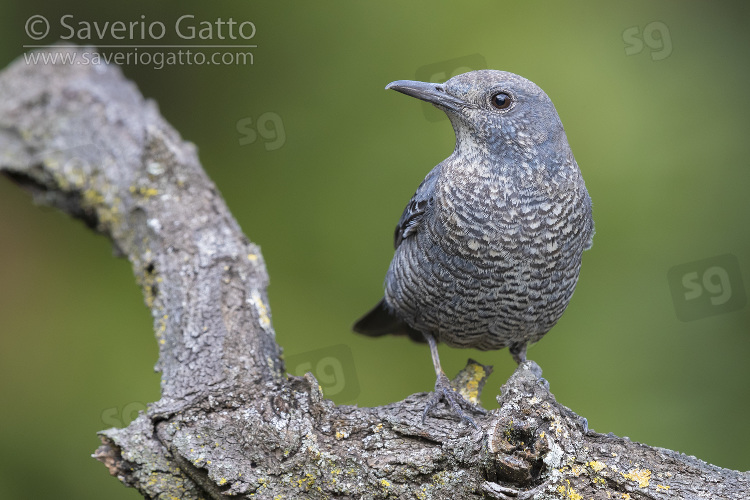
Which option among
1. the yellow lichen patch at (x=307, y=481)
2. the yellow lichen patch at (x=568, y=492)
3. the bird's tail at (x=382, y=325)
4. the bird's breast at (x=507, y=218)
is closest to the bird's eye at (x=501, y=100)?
the bird's breast at (x=507, y=218)

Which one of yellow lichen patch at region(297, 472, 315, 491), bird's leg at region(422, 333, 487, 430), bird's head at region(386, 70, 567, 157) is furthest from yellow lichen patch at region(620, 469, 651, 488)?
A: bird's head at region(386, 70, 567, 157)

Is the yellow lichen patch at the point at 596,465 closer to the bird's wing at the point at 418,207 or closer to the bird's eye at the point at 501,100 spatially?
the bird's wing at the point at 418,207

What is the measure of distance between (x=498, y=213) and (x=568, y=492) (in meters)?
1.08

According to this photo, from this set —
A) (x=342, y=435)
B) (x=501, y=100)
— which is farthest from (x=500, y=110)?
(x=342, y=435)

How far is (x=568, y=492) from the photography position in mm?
2371

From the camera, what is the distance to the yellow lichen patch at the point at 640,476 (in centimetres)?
245

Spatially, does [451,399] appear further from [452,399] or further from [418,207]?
[418,207]

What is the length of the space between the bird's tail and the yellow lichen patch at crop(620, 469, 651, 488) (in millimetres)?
1577

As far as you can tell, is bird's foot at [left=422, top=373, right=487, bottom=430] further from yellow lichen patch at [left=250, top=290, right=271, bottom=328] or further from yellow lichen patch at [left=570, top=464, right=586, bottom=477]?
yellow lichen patch at [left=250, top=290, right=271, bottom=328]

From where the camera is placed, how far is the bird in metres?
3.00

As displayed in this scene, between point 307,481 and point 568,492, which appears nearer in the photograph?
point 568,492

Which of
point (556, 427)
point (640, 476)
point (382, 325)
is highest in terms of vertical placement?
point (382, 325)

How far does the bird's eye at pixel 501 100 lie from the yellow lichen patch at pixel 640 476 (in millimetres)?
1419

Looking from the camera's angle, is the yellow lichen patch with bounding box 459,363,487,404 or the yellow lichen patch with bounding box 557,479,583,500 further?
the yellow lichen patch with bounding box 459,363,487,404
